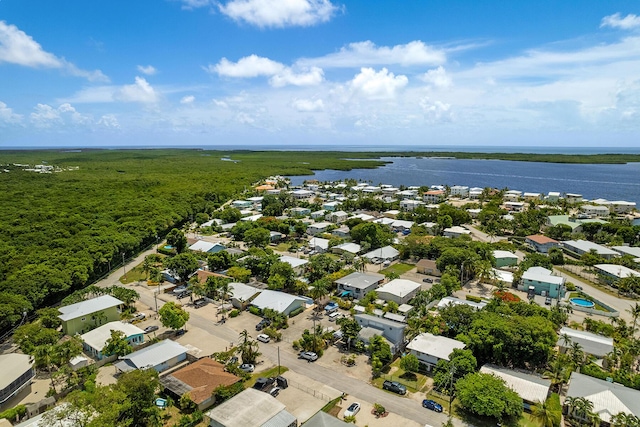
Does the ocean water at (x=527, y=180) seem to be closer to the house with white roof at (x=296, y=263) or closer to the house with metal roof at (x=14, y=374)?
the house with white roof at (x=296, y=263)

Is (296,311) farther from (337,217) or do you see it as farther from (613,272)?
(337,217)

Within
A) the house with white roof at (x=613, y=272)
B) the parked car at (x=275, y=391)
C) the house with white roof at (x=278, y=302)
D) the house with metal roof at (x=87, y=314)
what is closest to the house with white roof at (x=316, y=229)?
the house with white roof at (x=278, y=302)

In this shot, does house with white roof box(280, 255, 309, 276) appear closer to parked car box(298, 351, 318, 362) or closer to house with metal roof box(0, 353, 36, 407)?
parked car box(298, 351, 318, 362)

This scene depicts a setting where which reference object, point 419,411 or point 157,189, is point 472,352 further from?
point 157,189

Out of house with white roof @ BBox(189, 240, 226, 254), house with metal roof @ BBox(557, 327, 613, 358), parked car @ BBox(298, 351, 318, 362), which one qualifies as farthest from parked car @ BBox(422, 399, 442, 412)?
house with white roof @ BBox(189, 240, 226, 254)

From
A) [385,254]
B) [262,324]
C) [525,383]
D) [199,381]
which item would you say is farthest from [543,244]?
[199,381]

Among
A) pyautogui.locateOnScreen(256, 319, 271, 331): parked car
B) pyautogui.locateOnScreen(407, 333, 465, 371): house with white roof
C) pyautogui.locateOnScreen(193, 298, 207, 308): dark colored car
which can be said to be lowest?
pyautogui.locateOnScreen(193, 298, 207, 308): dark colored car
